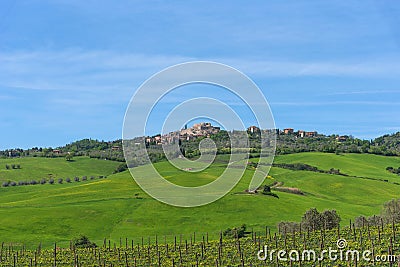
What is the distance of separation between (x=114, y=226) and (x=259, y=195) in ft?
104

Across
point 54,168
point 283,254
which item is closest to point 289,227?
point 283,254

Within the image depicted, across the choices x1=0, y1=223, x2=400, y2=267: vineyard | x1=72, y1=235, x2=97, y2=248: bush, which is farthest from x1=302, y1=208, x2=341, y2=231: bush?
x1=72, y1=235, x2=97, y2=248: bush

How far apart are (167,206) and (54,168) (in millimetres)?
83824

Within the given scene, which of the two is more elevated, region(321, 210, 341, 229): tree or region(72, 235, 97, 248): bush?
region(321, 210, 341, 229): tree

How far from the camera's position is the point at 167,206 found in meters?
103

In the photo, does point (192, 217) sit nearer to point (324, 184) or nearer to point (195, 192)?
point (195, 192)

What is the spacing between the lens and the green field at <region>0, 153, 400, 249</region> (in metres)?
89.2

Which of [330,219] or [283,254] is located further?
[330,219]

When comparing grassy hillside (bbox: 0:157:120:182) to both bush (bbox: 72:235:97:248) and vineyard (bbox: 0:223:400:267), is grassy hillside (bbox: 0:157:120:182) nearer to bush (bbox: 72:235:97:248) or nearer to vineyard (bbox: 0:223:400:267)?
bush (bbox: 72:235:97:248)

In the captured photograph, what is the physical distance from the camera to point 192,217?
94938mm

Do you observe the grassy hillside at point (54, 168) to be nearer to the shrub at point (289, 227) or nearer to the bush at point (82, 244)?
the bush at point (82, 244)
